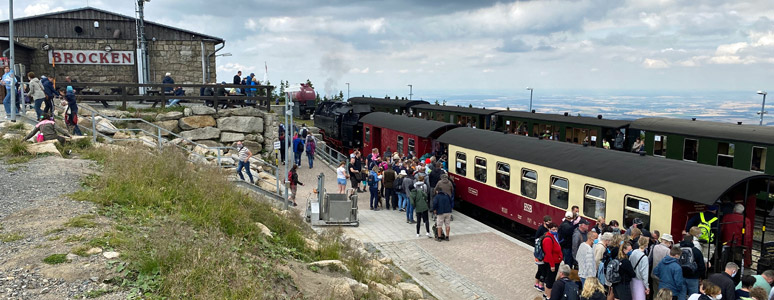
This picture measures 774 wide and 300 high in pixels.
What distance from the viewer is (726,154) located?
16844 millimetres

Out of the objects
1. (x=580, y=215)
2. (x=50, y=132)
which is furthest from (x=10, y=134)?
(x=580, y=215)

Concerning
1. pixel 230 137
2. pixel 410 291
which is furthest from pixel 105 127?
pixel 410 291

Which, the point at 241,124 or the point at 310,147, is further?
the point at 310,147

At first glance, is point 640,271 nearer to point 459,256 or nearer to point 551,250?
point 551,250

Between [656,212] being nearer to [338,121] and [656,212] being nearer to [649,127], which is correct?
[649,127]

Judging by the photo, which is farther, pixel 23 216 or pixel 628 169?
pixel 628 169

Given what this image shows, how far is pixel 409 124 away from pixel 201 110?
8.34 m

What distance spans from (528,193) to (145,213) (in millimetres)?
9327

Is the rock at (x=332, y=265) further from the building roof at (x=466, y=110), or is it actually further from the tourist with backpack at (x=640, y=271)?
the building roof at (x=466, y=110)

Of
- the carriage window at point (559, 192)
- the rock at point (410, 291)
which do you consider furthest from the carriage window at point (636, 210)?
the rock at point (410, 291)

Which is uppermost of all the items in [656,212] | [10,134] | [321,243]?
[10,134]

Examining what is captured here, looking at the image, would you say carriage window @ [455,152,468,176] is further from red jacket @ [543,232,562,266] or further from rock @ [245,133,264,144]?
rock @ [245,133,264,144]

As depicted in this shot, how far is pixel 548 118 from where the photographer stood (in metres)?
24.5

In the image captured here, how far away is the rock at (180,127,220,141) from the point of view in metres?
21.2
